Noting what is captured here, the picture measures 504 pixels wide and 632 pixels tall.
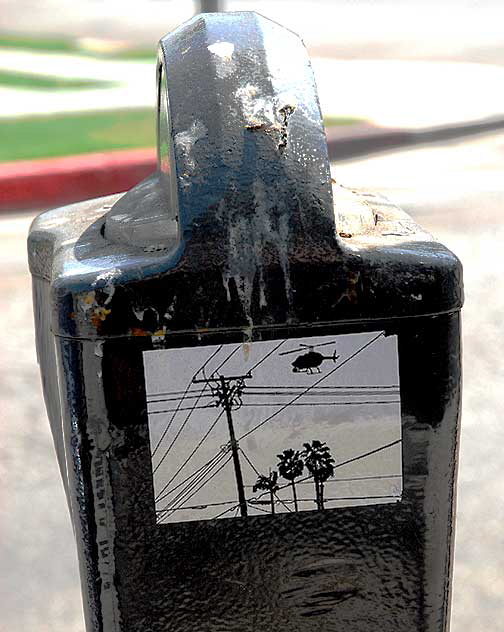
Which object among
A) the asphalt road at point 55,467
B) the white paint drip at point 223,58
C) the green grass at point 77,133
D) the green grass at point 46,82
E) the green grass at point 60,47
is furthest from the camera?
the green grass at point 60,47

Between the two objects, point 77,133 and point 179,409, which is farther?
point 77,133

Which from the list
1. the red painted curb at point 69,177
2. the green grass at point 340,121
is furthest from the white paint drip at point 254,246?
the green grass at point 340,121

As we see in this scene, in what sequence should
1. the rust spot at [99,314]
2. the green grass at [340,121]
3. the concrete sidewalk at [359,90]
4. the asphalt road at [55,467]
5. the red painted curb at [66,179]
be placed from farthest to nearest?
the concrete sidewalk at [359,90]
the green grass at [340,121]
the red painted curb at [66,179]
the asphalt road at [55,467]
the rust spot at [99,314]

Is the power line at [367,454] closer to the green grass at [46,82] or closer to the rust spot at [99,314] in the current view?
the rust spot at [99,314]

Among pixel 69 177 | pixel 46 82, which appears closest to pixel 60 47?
pixel 46 82

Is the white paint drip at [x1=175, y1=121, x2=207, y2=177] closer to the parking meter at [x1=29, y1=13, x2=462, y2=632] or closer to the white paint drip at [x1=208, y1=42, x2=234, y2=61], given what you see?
the parking meter at [x1=29, y1=13, x2=462, y2=632]

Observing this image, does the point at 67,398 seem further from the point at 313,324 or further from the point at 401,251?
the point at 401,251

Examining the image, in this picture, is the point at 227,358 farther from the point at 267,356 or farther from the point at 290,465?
the point at 290,465

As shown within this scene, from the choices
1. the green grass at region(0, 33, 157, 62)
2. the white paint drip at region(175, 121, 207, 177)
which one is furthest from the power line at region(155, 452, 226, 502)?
the green grass at region(0, 33, 157, 62)

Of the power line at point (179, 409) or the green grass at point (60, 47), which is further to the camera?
the green grass at point (60, 47)
